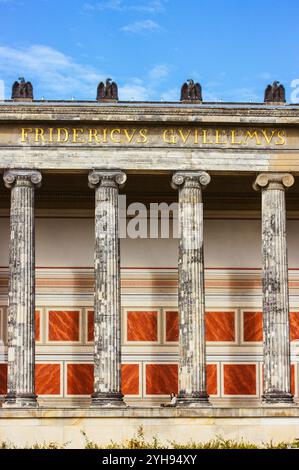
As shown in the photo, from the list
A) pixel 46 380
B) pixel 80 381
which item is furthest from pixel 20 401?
pixel 80 381

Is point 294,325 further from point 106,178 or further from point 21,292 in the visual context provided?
point 21,292

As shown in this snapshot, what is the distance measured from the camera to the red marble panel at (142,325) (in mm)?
66312

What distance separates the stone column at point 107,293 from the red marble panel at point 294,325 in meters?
10.3

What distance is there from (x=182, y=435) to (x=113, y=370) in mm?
3917

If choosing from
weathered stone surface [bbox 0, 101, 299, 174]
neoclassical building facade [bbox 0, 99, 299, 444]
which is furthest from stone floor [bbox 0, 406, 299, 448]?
weathered stone surface [bbox 0, 101, 299, 174]

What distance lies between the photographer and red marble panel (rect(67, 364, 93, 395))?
65.7m

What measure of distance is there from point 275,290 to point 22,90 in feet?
44.2

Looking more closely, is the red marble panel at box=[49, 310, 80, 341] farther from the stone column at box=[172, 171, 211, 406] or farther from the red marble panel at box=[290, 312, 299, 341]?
the red marble panel at box=[290, 312, 299, 341]

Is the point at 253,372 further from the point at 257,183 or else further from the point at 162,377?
the point at 257,183

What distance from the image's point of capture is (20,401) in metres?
58.7

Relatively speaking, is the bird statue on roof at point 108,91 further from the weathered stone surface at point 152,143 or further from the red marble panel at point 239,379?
the red marble panel at point 239,379

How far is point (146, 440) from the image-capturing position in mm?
57656
